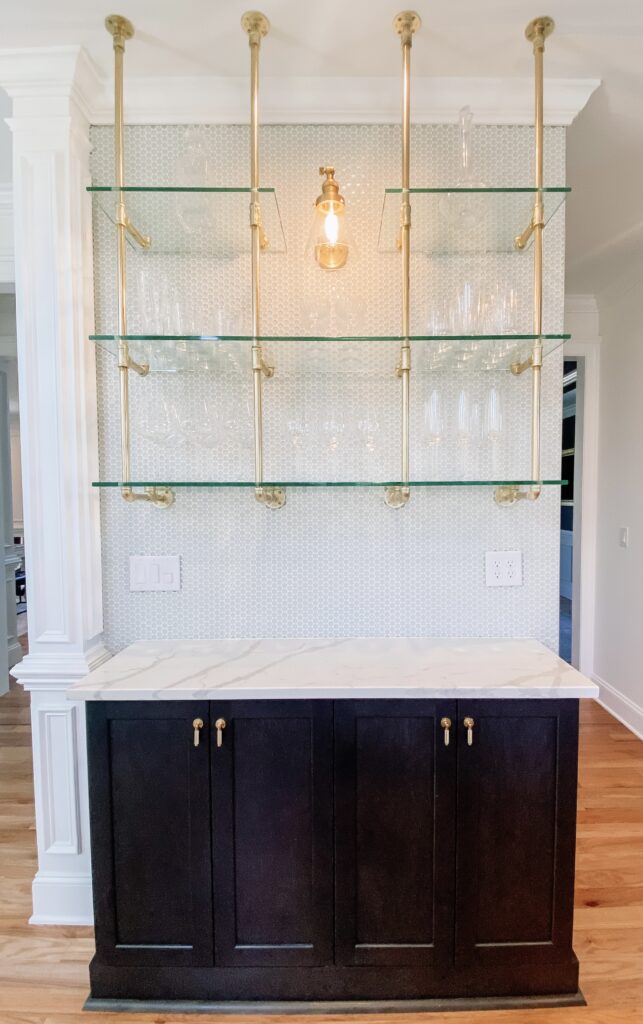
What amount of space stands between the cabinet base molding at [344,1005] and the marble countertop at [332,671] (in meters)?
0.89

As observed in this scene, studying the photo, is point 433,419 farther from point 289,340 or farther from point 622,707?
point 622,707

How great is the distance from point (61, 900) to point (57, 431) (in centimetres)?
158

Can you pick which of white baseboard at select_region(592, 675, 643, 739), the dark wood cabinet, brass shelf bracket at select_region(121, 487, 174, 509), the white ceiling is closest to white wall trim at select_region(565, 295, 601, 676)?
white baseboard at select_region(592, 675, 643, 739)

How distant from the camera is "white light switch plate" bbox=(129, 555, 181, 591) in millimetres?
1701

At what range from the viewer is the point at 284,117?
5.36 feet

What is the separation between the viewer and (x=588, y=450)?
11.0ft

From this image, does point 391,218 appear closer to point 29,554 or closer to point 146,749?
point 29,554

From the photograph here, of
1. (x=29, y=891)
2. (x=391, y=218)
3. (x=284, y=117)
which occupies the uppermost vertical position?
(x=284, y=117)

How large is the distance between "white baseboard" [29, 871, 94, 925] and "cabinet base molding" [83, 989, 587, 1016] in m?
0.31

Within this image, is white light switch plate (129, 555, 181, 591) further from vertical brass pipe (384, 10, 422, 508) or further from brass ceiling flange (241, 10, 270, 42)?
brass ceiling flange (241, 10, 270, 42)

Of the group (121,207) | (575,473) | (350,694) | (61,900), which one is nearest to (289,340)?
(121,207)

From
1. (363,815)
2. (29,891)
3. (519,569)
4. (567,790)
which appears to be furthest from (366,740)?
(29,891)

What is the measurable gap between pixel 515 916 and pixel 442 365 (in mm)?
1634

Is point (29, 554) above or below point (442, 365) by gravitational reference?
below
